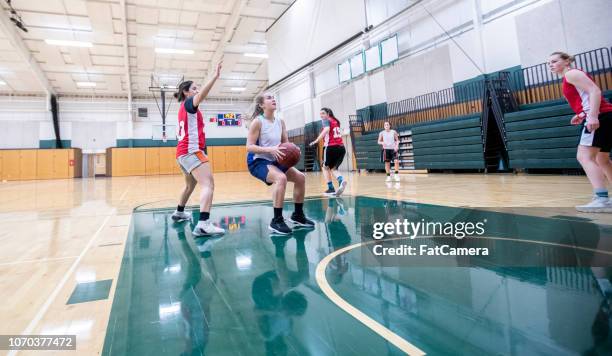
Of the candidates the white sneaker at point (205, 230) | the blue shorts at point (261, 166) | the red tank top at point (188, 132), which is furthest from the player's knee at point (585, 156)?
the red tank top at point (188, 132)

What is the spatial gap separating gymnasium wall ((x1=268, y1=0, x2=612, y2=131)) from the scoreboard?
1235 centimetres

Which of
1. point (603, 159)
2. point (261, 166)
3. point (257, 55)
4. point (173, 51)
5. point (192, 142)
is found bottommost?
point (603, 159)

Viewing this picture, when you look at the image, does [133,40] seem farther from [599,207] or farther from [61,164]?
[599,207]

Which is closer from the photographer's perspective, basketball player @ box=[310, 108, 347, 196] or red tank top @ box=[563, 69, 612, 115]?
red tank top @ box=[563, 69, 612, 115]

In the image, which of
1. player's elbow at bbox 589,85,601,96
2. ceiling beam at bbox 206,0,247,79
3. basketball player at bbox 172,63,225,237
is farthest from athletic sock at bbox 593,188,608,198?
ceiling beam at bbox 206,0,247,79

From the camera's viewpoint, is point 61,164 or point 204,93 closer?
point 204,93

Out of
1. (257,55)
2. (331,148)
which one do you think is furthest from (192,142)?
(257,55)

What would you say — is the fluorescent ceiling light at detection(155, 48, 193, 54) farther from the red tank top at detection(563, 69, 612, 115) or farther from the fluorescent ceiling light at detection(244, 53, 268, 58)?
the red tank top at detection(563, 69, 612, 115)

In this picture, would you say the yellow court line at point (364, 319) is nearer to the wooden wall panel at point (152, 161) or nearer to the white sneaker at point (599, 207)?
the white sneaker at point (599, 207)

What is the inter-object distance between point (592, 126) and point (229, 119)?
23877mm

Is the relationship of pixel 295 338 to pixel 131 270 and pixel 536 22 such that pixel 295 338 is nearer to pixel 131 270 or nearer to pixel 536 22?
pixel 131 270

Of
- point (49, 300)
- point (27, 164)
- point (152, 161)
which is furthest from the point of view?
point (152, 161)

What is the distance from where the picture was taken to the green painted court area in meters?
0.96

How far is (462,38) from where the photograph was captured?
934cm
